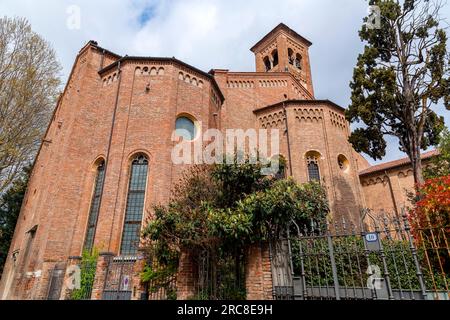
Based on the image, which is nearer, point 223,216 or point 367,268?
point 367,268

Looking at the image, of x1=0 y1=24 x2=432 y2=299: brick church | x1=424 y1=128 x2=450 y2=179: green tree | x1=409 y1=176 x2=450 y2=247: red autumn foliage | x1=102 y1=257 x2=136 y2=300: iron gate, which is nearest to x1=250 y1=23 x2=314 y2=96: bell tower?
x1=0 y1=24 x2=432 y2=299: brick church

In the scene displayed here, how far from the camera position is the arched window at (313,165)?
55.6ft

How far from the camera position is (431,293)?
198 inches

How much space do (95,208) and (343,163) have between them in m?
14.7

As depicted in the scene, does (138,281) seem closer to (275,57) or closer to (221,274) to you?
(221,274)

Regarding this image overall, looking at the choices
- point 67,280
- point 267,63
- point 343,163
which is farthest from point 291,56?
point 67,280

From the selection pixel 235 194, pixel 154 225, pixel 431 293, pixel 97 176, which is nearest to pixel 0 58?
pixel 97 176

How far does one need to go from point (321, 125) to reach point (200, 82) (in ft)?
27.3

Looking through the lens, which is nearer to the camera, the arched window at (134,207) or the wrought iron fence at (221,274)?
the wrought iron fence at (221,274)

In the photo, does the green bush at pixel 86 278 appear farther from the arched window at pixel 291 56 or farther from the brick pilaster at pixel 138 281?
the arched window at pixel 291 56

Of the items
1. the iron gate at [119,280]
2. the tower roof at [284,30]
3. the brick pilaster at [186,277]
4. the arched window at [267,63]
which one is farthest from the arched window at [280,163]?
the tower roof at [284,30]

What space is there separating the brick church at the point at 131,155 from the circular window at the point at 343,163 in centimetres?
6

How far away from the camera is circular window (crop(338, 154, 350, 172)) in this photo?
1767 cm

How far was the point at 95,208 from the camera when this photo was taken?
39.3 ft
